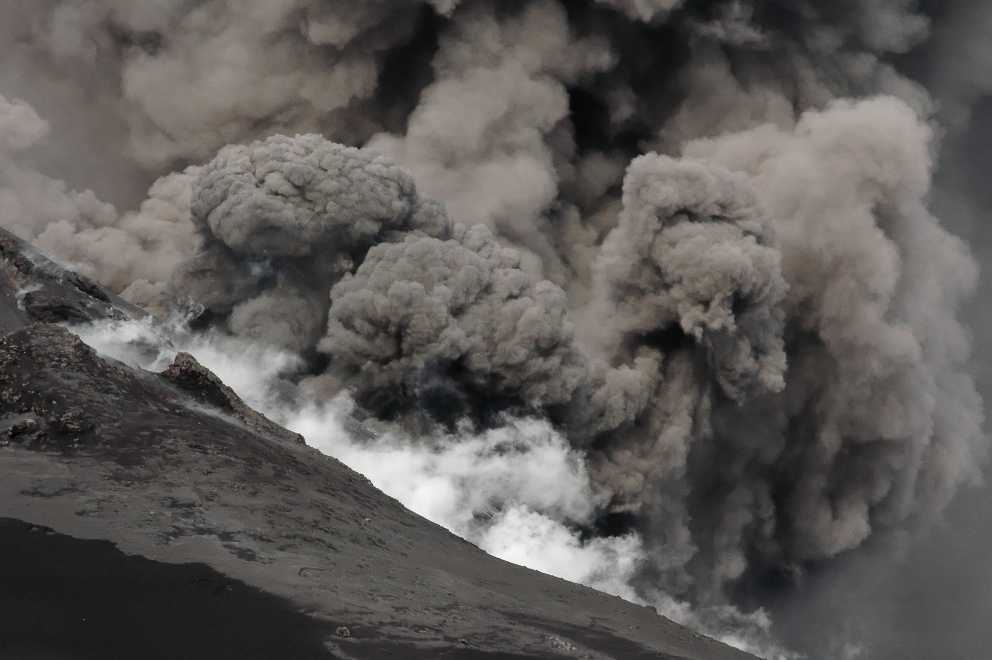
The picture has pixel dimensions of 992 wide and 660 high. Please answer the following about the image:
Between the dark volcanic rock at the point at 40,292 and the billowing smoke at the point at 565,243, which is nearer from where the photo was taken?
the dark volcanic rock at the point at 40,292

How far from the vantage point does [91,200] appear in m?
29.3

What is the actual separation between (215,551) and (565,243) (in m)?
21.8

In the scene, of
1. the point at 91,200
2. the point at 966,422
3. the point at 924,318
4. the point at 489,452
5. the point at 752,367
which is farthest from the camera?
the point at 966,422

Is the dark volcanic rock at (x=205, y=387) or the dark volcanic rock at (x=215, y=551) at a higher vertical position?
the dark volcanic rock at (x=205, y=387)

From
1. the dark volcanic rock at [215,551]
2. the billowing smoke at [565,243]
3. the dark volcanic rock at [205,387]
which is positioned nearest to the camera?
the dark volcanic rock at [215,551]

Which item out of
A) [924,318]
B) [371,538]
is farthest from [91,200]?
[924,318]

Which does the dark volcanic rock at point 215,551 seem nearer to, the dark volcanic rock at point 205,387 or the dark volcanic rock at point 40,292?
the dark volcanic rock at point 205,387

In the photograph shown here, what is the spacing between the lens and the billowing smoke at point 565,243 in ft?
79.5

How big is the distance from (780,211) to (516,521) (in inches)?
414

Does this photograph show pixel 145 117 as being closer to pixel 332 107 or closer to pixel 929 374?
pixel 332 107

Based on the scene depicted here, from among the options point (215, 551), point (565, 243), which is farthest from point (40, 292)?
point (565, 243)

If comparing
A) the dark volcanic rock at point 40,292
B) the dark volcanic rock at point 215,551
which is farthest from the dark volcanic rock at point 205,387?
the dark volcanic rock at point 40,292

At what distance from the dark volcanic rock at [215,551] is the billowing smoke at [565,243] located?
8595 mm

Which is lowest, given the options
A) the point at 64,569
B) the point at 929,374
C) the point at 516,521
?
A: the point at 64,569
